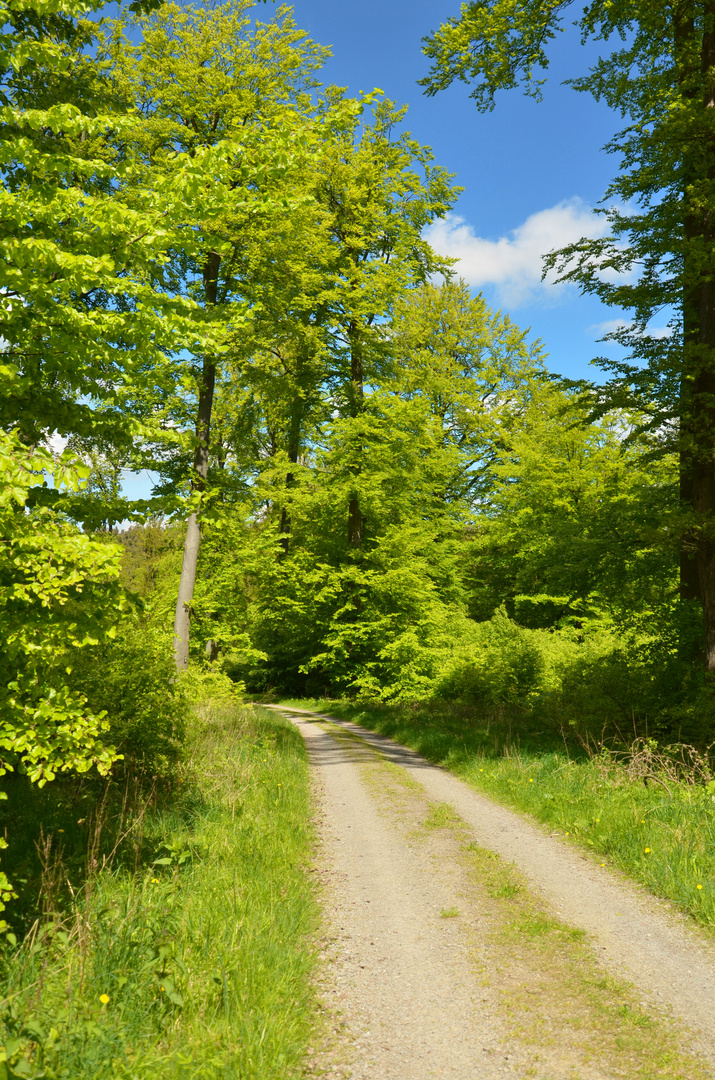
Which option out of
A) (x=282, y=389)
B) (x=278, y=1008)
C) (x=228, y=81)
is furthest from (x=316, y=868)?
(x=228, y=81)

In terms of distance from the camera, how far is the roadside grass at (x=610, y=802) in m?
5.79

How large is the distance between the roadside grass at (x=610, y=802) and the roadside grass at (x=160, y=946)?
331cm

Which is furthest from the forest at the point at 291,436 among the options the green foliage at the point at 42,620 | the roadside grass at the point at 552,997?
the roadside grass at the point at 552,997

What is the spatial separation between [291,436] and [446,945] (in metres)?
20.7

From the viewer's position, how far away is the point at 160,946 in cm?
420

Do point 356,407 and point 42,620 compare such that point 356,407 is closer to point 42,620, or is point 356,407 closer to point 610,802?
point 610,802

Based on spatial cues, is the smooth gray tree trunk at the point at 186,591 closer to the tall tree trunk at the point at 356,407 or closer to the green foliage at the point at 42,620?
the tall tree trunk at the point at 356,407

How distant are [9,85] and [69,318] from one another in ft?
16.6

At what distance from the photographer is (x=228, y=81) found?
13516mm

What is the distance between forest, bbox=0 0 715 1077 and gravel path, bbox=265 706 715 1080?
2.51 ft

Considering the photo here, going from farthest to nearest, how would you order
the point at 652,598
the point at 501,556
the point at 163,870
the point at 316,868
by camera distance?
the point at 501,556 < the point at 652,598 < the point at 316,868 < the point at 163,870

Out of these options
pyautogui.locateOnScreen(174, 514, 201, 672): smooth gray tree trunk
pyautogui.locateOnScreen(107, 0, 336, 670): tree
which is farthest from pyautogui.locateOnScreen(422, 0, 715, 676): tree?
pyautogui.locateOnScreen(174, 514, 201, 672): smooth gray tree trunk

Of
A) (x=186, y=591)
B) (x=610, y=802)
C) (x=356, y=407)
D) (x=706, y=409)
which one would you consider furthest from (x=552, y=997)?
(x=356, y=407)

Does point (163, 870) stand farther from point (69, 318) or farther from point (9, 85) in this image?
point (9, 85)
